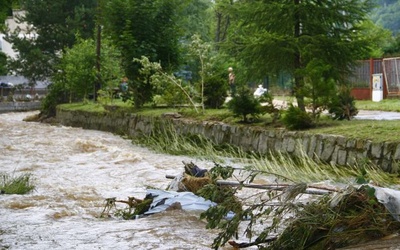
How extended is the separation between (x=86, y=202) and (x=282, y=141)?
6.34 meters

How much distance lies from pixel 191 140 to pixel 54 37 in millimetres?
30547

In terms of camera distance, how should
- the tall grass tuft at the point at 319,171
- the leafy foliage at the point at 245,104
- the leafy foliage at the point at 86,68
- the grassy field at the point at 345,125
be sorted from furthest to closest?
the leafy foliage at the point at 86,68 → the leafy foliage at the point at 245,104 → the grassy field at the point at 345,125 → the tall grass tuft at the point at 319,171

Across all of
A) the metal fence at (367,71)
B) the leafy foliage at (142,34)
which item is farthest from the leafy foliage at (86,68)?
the metal fence at (367,71)

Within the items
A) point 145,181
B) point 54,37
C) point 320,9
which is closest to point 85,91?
point 54,37

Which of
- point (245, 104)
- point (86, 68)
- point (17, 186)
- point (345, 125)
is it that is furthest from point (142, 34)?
point (17, 186)

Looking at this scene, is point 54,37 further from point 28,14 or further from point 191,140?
point 191,140

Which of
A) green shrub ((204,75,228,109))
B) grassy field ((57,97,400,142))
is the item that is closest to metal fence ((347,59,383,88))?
grassy field ((57,97,400,142))

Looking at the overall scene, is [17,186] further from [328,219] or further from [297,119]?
[297,119]

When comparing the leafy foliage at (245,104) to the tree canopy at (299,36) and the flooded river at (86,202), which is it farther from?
the flooded river at (86,202)

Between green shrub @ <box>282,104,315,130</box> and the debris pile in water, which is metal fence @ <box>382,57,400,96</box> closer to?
green shrub @ <box>282,104,315,130</box>

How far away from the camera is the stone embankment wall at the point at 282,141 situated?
43.3ft

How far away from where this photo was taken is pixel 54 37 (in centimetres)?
4831

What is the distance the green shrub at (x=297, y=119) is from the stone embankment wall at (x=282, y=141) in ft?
0.91

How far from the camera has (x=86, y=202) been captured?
38.0 feet
